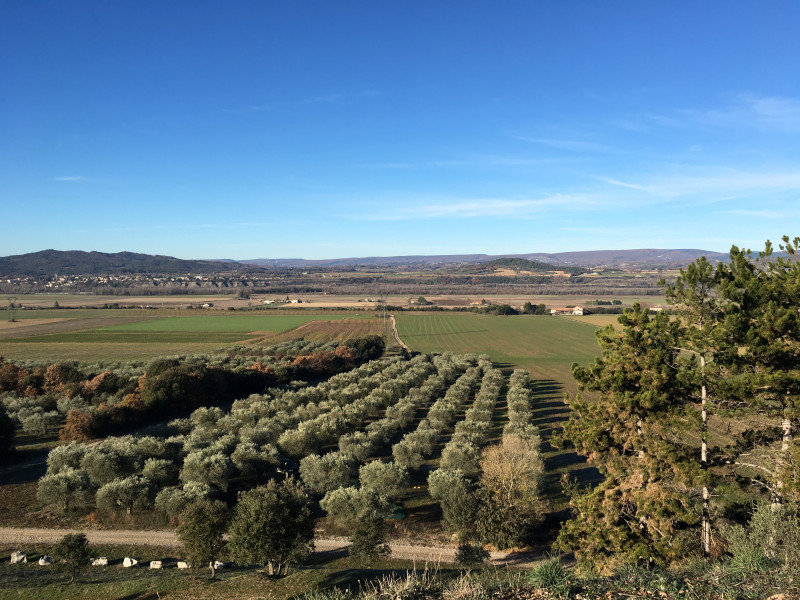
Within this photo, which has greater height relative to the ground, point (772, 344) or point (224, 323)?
point (772, 344)

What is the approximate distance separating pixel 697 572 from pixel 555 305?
159 m

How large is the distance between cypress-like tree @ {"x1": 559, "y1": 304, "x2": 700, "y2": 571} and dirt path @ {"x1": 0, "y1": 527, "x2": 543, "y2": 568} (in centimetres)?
612

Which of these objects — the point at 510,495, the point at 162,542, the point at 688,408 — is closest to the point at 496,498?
the point at 510,495

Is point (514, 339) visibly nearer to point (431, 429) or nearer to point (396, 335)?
point (396, 335)

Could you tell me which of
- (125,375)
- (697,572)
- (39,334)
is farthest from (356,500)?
(39,334)

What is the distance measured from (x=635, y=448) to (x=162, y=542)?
2336 centimetres

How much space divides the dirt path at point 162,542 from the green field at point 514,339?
40.4 metres

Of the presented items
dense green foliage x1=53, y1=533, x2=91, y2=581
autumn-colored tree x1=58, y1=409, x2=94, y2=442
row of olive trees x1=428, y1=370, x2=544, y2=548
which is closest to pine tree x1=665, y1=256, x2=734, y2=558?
row of olive trees x1=428, y1=370, x2=544, y2=548

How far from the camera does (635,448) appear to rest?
18250 mm

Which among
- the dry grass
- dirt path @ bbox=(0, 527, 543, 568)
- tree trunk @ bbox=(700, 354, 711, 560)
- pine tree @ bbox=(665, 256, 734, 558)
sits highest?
pine tree @ bbox=(665, 256, 734, 558)

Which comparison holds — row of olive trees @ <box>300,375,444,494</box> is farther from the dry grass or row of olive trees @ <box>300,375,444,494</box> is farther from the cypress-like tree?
the dry grass

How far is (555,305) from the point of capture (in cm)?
16475

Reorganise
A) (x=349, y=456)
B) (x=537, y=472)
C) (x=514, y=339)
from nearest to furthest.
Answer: (x=537, y=472) < (x=349, y=456) < (x=514, y=339)

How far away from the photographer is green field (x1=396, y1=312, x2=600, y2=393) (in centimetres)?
7869
